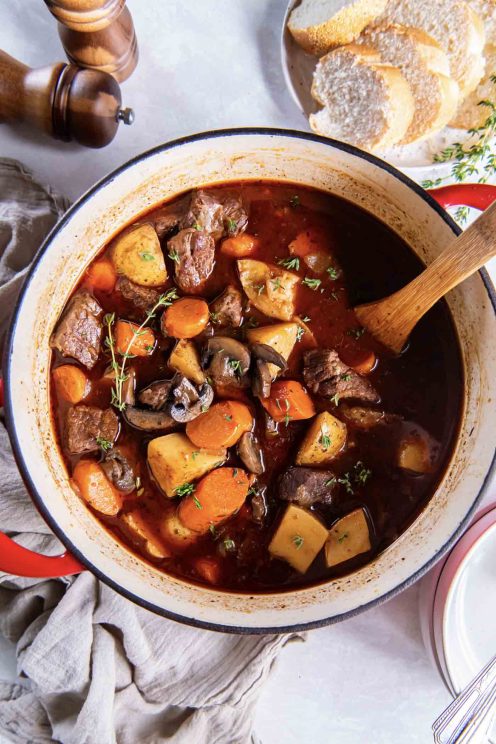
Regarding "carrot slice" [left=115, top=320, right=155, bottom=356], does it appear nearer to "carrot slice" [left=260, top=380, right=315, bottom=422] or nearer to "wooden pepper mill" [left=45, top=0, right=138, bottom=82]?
"carrot slice" [left=260, top=380, right=315, bottom=422]

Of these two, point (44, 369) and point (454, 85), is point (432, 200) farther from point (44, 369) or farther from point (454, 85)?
point (44, 369)

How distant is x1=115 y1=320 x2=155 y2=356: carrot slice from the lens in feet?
7.50

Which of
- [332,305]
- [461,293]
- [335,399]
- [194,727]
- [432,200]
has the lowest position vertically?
[194,727]

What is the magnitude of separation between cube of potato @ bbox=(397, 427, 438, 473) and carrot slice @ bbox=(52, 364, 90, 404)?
1.09 m

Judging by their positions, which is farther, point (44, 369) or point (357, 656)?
point (357, 656)

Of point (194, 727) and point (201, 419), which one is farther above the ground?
point (201, 419)

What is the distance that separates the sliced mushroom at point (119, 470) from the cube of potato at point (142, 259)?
0.58 meters

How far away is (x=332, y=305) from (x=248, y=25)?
3.89 feet

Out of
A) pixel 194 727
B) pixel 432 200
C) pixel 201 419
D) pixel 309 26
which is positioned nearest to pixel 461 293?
pixel 432 200

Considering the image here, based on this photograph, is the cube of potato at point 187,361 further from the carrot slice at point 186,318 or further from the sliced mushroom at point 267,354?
the sliced mushroom at point 267,354

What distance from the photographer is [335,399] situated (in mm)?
2242

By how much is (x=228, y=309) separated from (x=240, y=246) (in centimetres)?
23

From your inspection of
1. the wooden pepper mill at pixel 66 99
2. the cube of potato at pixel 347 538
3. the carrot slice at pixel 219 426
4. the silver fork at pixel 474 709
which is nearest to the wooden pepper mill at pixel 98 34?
the wooden pepper mill at pixel 66 99

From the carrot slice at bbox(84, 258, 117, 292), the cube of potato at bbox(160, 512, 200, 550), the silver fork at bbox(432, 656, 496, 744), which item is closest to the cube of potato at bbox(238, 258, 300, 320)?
the carrot slice at bbox(84, 258, 117, 292)
